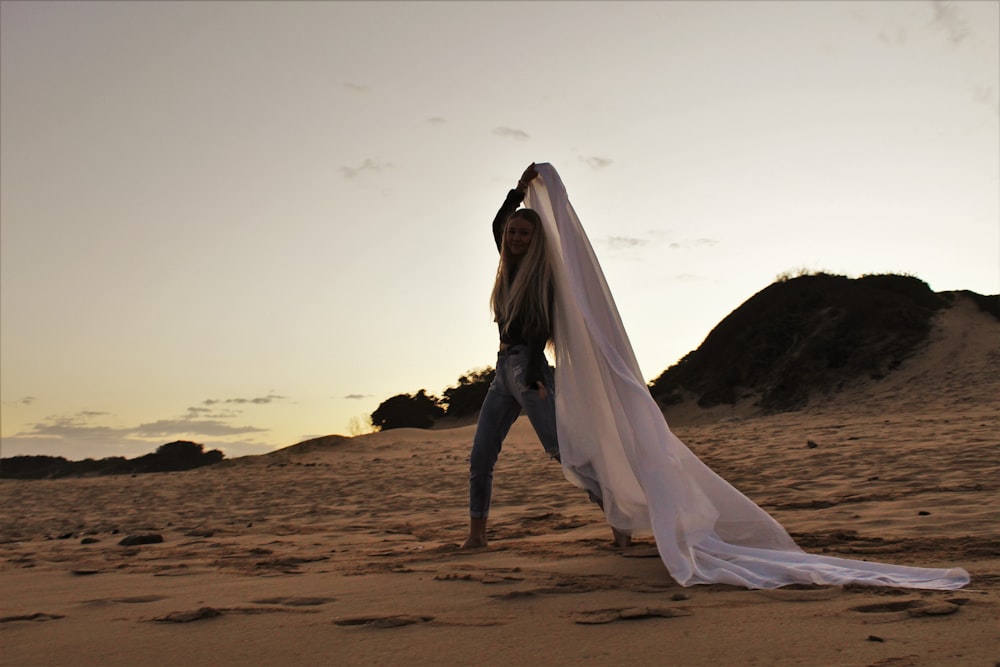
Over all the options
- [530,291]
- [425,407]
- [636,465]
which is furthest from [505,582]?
[425,407]

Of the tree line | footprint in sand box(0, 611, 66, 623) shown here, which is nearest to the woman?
footprint in sand box(0, 611, 66, 623)

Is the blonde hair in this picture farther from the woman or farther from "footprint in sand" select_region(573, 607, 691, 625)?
"footprint in sand" select_region(573, 607, 691, 625)

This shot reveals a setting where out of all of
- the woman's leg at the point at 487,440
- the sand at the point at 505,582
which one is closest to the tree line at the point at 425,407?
the sand at the point at 505,582

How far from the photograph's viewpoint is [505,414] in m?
4.73

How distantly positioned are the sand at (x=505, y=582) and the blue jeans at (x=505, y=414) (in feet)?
1.34

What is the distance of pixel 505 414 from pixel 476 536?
0.73 metres

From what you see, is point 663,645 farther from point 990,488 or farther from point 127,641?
point 990,488

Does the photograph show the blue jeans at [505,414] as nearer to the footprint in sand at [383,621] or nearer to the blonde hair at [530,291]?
the blonde hair at [530,291]

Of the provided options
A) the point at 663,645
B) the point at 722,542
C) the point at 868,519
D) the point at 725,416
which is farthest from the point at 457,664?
the point at 725,416

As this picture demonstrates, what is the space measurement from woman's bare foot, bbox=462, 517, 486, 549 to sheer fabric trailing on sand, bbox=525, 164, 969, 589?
677mm

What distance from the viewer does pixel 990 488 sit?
526cm

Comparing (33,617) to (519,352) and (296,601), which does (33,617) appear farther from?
(519,352)

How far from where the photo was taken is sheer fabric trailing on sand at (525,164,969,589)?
10.4 ft

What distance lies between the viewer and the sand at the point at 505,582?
229 centimetres
